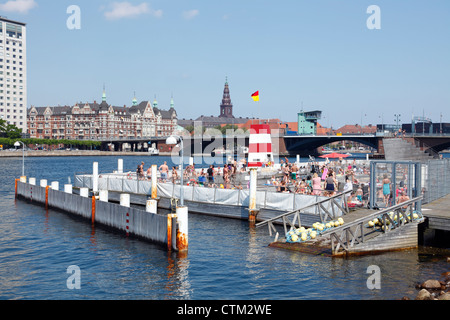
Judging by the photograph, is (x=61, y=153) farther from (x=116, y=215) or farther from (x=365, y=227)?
(x=365, y=227)

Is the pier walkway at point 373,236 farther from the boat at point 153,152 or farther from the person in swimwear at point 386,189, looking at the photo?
the boat at point 153,152

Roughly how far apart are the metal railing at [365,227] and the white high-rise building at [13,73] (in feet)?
642

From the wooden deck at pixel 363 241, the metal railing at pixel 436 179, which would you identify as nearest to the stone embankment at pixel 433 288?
the wooden deck at pixel 363 241

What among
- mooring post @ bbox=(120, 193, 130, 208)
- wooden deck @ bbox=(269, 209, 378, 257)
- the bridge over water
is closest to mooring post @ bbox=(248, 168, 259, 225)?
wooden deck @ bbox=(269, 209, 378, 257)

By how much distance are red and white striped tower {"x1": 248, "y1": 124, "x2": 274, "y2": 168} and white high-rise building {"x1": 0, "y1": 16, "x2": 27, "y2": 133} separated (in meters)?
169

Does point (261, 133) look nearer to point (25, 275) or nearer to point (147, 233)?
point (147, 233)

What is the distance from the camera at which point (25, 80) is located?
200 metres

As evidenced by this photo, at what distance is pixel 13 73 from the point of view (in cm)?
19538

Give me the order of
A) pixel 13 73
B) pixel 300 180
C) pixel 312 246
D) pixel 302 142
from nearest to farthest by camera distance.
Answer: pixel 312 246 < pixel 300 180 < pixel 302 142 < pixel 13 73

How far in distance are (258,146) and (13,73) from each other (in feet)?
582

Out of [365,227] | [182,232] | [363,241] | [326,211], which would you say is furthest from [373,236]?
[182,232]

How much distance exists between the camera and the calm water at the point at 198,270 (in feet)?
52.4

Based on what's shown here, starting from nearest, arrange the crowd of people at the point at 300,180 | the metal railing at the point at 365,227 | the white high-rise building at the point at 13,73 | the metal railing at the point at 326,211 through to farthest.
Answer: the metal railing at the point at 365,227, the metal railing at the point at 326,211, the crowd of people at the point at 300,180, the white high-rise building at the point at 13,73
